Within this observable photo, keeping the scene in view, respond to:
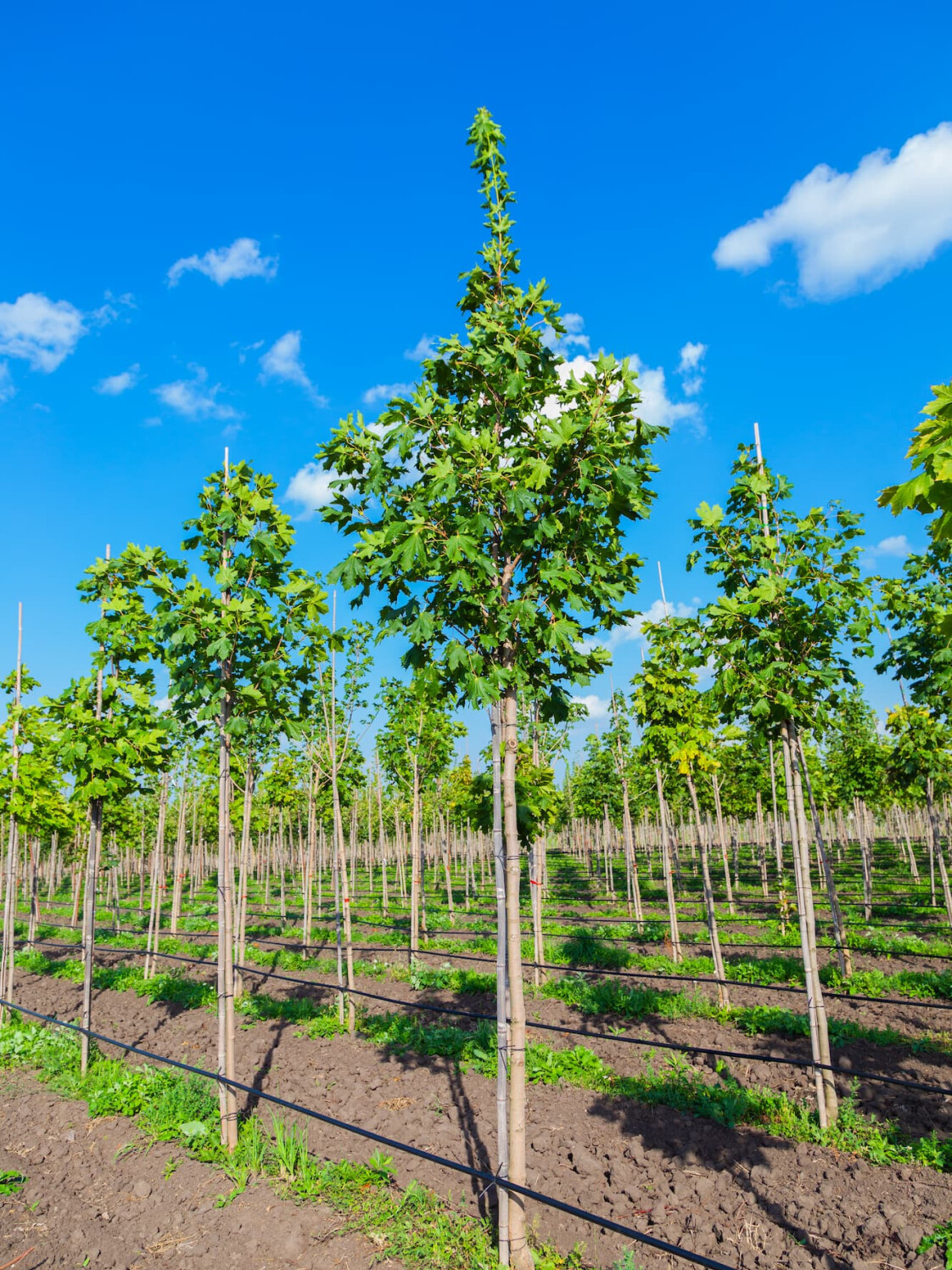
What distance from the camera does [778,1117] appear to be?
734cm

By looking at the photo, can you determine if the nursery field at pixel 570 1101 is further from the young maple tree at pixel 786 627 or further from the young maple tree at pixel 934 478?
the young maple tree at pixel 934 478

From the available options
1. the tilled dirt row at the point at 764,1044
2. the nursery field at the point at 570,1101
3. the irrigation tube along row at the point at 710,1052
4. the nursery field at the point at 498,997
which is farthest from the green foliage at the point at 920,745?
the irrigation tube along row at the point at 710,1052

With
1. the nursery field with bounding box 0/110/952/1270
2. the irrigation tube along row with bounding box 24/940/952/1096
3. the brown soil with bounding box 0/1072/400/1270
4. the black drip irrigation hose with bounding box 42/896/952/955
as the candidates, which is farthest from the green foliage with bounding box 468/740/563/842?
the black drip irrigation hose with bounding box 42/896/952/955

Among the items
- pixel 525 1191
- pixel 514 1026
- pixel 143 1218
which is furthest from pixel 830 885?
pixel 143 1218

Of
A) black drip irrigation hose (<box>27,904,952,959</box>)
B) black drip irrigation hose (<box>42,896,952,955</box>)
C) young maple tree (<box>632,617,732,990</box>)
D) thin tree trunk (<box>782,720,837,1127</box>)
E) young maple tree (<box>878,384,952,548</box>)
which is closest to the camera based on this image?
young maple tree (<box>878,384,952,548</box>)

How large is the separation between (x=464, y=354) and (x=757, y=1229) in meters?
7.15

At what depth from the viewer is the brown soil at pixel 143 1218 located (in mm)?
5348

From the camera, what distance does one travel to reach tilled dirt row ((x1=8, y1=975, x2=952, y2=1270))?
536cm

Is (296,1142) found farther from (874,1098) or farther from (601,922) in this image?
(601,922)

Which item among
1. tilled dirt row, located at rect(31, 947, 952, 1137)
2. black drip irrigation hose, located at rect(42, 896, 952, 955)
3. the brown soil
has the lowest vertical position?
black drip irrigation hose, located at rect(42, 896, 952, 955)

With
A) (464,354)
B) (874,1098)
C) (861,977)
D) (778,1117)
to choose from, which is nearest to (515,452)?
(464,354)

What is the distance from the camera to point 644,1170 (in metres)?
6.50

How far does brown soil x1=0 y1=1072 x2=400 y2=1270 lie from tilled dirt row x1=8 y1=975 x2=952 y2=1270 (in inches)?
43.7

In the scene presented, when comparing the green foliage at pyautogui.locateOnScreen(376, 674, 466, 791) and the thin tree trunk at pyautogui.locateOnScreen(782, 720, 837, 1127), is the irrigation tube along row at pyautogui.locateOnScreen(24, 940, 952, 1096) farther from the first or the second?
the green foliage at pyautogui.locateOnScreen(376, 674, 466, 791)
